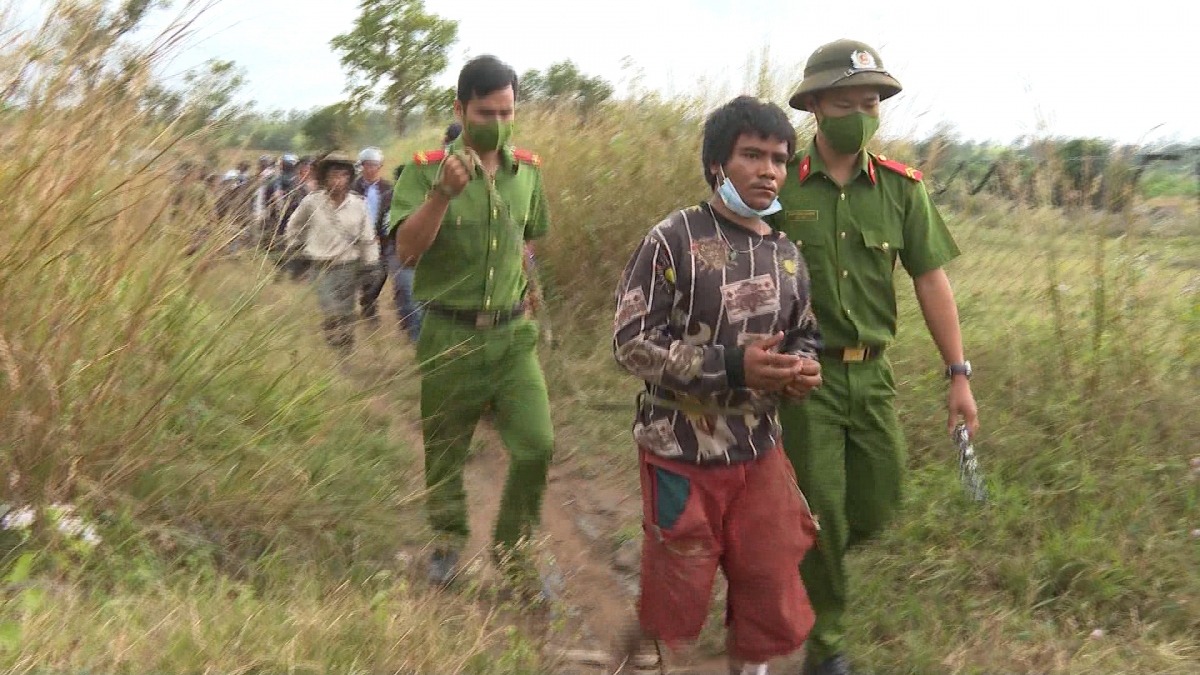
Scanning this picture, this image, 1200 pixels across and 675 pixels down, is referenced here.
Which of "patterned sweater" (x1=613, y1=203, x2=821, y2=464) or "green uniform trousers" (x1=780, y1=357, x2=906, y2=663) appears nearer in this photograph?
"patterned sweater" (x1=613, y1=203, x2=821, y2=464)

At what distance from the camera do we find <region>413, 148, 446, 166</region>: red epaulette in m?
3.52

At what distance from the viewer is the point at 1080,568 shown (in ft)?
12.2

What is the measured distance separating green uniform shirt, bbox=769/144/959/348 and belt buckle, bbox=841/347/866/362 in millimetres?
15

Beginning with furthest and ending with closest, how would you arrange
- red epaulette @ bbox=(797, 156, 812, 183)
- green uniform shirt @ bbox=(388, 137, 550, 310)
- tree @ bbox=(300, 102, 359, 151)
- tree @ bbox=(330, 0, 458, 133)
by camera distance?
tree @ bbox=(330, 0, 458, 133)
tree @ bbox=(300, 102, 359, 151)
green uniform shirt @ bbox=(388, 137, 550, 310)
red epaulette @ bbox=(797, 156, 812, 183)

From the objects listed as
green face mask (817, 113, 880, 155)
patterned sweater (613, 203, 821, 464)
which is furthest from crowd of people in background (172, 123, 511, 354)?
green face mask (817, 113, 880, 155)

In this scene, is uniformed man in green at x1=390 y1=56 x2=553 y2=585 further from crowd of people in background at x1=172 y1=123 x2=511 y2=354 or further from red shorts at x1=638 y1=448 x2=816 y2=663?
red shorts at x1=638 y1=448 x2=816 y2=663

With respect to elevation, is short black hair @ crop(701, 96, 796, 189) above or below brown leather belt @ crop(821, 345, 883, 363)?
above

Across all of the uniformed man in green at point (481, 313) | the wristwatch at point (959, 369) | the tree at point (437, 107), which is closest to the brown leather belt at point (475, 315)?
the uniformed man in green at point (481, 313)

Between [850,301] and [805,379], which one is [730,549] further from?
[850,301]

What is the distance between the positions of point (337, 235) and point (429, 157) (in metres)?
2.40

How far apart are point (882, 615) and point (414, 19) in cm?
2397

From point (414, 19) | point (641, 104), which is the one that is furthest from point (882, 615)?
point (414, 19)

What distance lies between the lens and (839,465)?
10.1 feet

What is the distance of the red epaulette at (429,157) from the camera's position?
11.5ft
